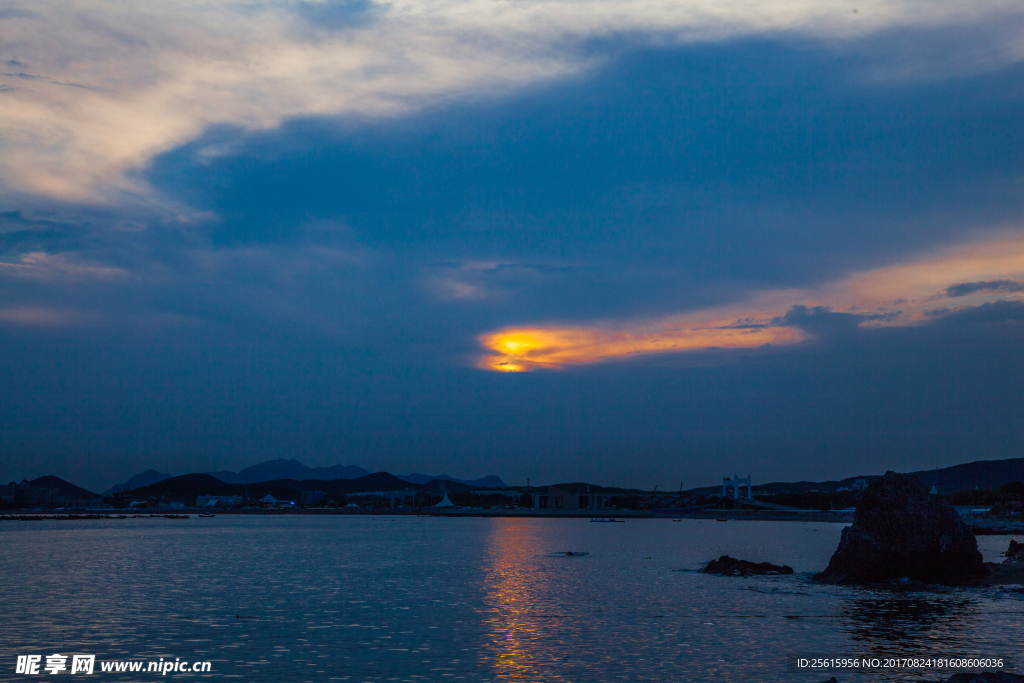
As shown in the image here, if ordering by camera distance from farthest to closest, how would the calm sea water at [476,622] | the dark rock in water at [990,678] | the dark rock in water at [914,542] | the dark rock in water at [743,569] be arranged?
1. the dark rock in water at [743,569]
2. the dark rock in water at [914,542]
3. the calm sea water at [476,622]
4. the dark rock in water at [990,678]

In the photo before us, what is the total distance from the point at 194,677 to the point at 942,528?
44.6 meters

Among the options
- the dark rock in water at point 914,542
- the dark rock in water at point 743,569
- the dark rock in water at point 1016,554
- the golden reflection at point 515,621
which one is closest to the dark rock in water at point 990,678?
the golden reflection at point 515,621

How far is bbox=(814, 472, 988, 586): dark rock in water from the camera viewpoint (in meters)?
50.6

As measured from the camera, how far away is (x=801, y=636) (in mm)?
34281

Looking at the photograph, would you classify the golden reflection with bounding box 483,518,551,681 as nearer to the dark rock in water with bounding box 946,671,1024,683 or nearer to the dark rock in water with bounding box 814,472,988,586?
the dark rock in water with bounding box 946,671,1024,683

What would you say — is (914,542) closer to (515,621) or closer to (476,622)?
(515,621)

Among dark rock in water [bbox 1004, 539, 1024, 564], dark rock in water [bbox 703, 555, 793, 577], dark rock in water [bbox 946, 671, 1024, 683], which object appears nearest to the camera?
dark rock in water [bbox 946, 671, 1024, 683]

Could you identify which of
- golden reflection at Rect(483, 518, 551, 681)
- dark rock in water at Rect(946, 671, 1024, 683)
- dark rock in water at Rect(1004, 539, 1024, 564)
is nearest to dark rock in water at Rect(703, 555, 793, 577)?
golden reflection at Rect(483, 518, 551, 681)

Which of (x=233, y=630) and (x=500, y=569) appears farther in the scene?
(x=500, y=569)

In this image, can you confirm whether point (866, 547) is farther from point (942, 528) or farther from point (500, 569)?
point (500, 569)

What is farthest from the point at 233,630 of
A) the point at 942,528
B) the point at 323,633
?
the point at 942,528

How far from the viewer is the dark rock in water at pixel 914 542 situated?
50594 millimetres

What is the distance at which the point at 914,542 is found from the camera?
167 ft

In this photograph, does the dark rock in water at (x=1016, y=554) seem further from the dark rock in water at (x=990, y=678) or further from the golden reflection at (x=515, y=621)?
the dark rock in water at (x=990, y=678)
